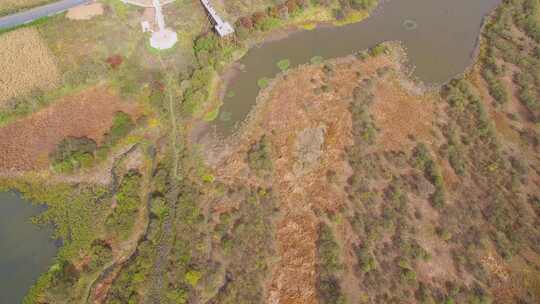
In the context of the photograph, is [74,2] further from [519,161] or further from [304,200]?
[519,161]

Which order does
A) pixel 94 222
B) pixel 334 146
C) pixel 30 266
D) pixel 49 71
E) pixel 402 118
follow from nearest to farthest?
pixel 30 266 < pixel 94 222 < pixel 334 146 < pixel 402 118 < pixel 49 71

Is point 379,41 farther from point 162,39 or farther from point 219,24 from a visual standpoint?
point 162,39

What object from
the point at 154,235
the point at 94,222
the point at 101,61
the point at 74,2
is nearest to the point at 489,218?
the point at 154,235

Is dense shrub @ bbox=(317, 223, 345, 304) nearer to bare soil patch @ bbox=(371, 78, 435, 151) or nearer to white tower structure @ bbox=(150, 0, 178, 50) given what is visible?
bare soil patch @ bbox=(371, 78, 435, 151)

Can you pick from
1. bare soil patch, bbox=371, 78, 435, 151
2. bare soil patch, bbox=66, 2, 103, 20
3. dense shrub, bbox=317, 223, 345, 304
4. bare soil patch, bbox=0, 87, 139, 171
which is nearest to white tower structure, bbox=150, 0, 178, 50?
bare soil patch, bbox=0, 87, 139, 171

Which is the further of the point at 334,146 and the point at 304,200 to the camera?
the point at 334,146
